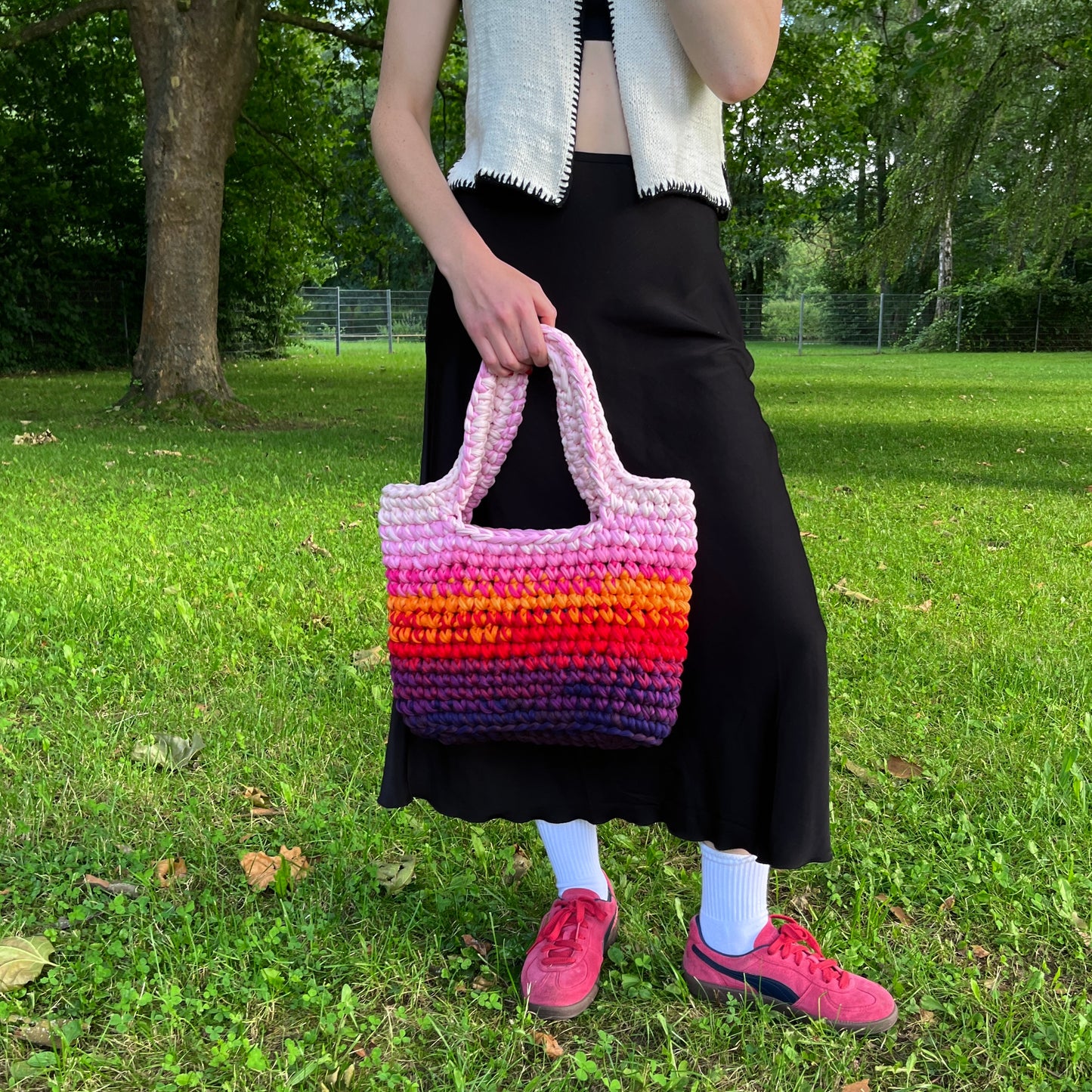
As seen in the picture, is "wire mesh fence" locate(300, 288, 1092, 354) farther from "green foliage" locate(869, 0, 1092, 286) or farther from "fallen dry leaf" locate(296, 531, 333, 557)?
"fallen dry leaf" locate(296, 531, 333, 557)

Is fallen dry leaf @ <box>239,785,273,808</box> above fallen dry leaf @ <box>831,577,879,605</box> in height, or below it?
below

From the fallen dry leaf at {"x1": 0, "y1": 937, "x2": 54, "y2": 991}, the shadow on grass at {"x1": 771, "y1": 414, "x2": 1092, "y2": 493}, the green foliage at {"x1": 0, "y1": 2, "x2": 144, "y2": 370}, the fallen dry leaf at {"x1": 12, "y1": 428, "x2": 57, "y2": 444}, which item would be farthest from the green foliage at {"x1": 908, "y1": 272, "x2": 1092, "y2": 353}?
the fallen dry leaf at {"x1": 0, "y1": 937, "x2": 54, "y2": 991}

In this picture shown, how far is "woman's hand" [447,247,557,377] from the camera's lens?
4.74 feet

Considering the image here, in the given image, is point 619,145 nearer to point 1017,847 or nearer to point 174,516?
point 1017,847

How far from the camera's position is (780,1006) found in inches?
68.1

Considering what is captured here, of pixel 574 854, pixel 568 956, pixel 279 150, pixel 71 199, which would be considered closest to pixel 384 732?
pixel 574 854

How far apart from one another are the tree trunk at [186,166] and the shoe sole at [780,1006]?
9281 mm

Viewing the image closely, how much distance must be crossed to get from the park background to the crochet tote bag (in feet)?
1.94

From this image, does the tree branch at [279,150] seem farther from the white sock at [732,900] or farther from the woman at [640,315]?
the white sock at [732,900]

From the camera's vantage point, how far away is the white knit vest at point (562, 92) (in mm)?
1458

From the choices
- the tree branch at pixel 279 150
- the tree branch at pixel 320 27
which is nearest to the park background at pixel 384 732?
the tree branch at pixel 320 27

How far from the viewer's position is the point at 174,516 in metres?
5.34

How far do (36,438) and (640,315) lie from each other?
26.4 ft

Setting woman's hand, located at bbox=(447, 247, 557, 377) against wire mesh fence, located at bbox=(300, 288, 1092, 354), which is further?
wire mesh fence, located at bbox=(300, 288, 1092, 354)
